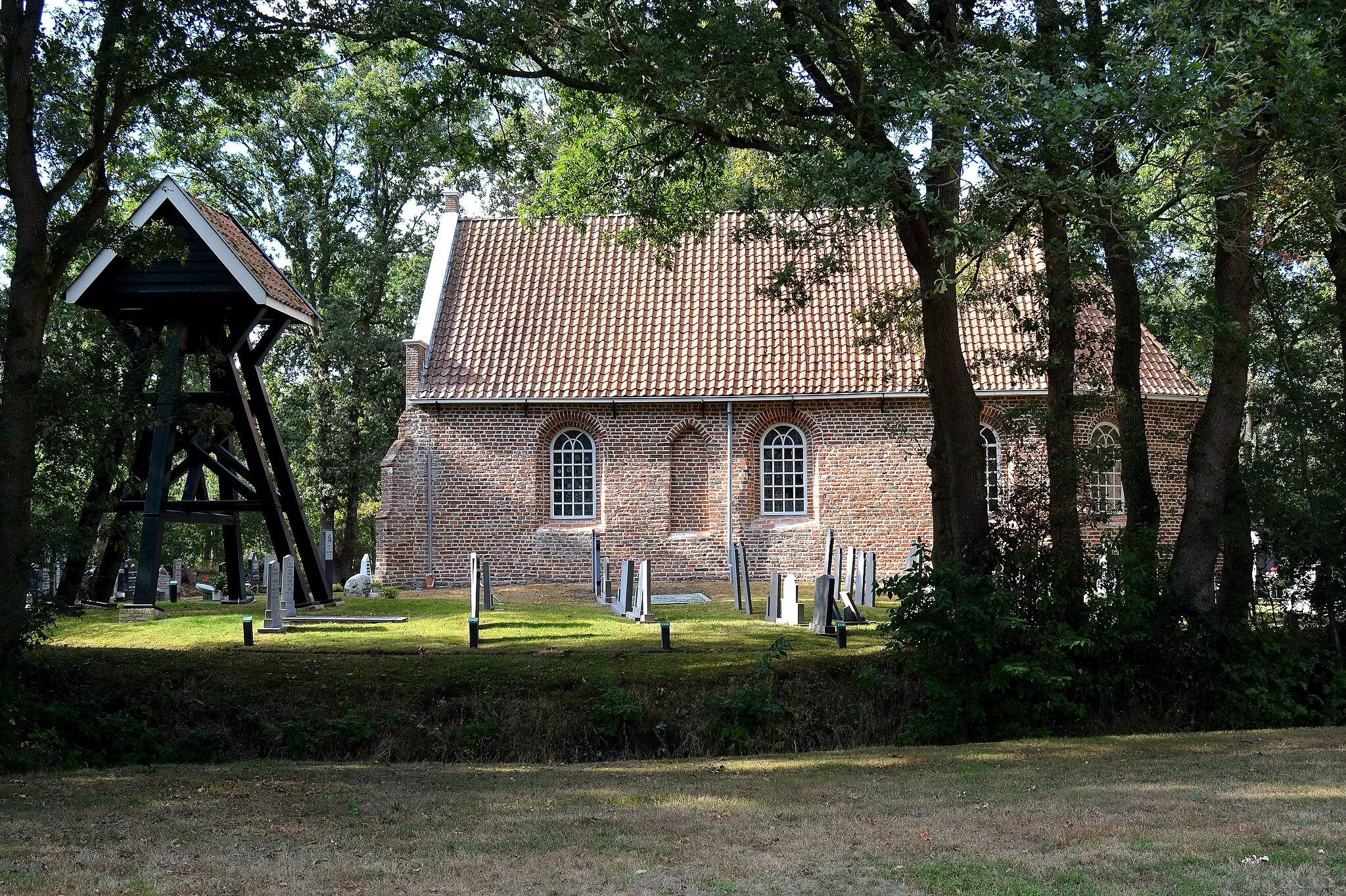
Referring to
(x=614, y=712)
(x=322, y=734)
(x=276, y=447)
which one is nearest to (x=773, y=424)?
(x=276, y=447)

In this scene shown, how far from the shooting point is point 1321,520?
12.3 meters

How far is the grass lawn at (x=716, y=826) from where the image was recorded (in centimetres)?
626

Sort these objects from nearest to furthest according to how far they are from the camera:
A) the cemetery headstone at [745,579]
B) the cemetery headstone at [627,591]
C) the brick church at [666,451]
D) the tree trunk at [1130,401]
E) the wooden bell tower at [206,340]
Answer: the tree trunk at [1130,401], the wooden bell tower at [206,340], the cemetery headstone at [627,591], the cemetery headstone at [745,579], the brick church at [666,451]

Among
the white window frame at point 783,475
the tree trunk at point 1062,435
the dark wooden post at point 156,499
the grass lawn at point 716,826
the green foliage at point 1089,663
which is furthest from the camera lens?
the white window frame at point 783,475

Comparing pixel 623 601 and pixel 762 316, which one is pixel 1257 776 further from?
pixel 762 316

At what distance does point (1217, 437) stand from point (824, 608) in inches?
192

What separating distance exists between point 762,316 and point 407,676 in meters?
14.7

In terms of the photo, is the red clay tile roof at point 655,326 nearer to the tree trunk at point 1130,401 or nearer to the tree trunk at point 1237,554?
the tree trunk at point 1130,401

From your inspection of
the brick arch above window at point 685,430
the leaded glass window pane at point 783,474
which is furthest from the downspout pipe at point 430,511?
the leaded glass window pane at point 783,474

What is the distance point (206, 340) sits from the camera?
663 inches

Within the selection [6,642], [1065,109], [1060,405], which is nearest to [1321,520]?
[1060,405]

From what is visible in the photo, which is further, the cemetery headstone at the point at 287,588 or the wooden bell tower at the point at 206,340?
the cemetery headstone at the point at 287,588

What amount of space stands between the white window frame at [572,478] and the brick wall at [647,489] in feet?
0.75

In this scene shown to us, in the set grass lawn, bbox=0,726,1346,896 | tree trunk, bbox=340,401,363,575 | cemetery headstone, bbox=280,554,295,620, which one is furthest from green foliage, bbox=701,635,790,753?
tree trunk, bbox=340,401,363,575
